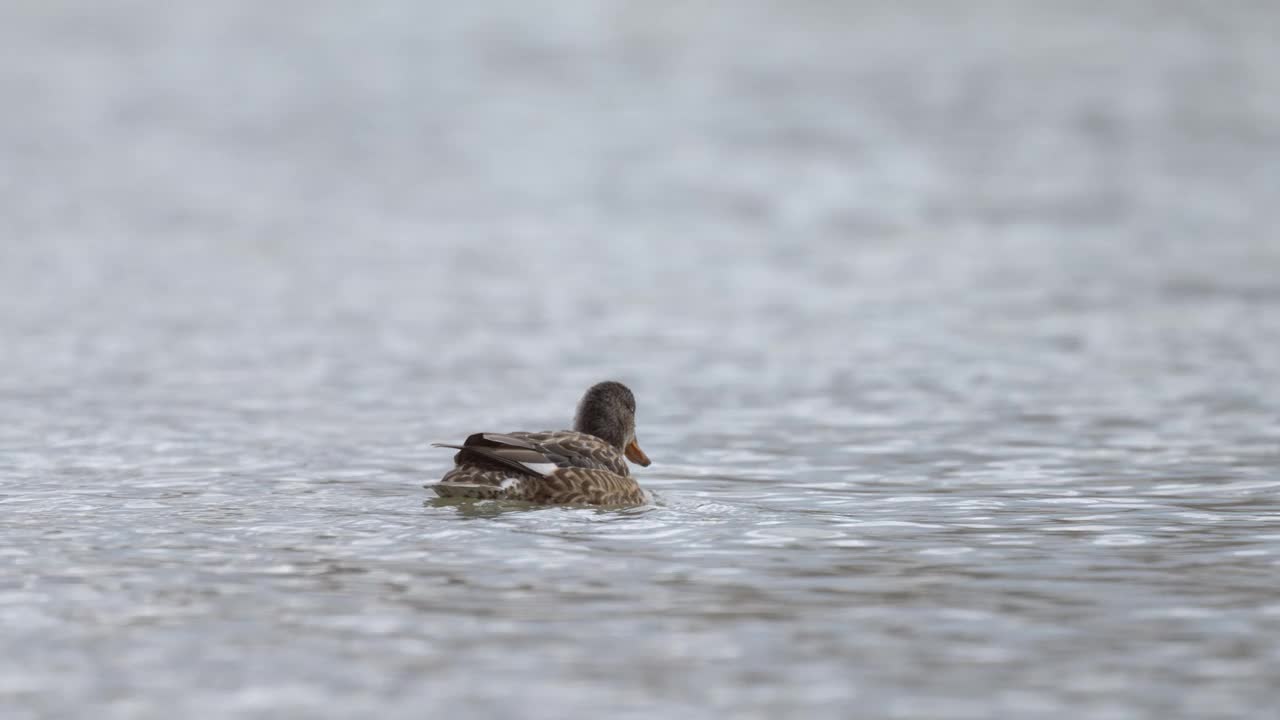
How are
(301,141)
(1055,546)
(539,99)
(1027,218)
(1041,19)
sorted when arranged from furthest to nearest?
1. (1041,19)
2. (539,99)
3. (301,141)
4. (1027,218)
5. (1055,546)

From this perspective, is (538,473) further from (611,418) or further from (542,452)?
(611,418)

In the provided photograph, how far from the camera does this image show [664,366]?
20656 mm

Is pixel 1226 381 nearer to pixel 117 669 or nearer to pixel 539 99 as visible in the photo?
pixel 117 669

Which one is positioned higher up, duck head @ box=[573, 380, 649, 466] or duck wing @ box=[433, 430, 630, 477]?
duck head @ box=[573, 380, 649, 466]

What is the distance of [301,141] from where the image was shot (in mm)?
47250

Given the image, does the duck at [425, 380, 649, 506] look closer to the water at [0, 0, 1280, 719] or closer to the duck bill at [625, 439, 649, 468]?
the water at [0, 0, 1280, 719]

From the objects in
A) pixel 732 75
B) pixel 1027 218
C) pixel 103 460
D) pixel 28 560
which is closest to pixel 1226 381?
pixel 103 460

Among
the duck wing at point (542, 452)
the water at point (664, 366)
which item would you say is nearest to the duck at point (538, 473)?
the duck wing at point (542, 452)

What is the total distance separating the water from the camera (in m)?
8.02

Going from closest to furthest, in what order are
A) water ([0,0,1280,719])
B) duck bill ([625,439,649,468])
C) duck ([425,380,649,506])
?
1. water ([0,0,1280,719])
2. duck ([425,380,649,506])
3. duck bill ([625,439,649,468])

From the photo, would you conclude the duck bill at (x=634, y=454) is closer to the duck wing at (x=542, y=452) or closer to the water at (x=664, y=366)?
the water at (x=664, y=366)

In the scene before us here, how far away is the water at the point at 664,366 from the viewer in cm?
802

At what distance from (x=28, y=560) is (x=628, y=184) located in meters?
32.5

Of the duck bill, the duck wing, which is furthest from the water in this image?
the duck wing
